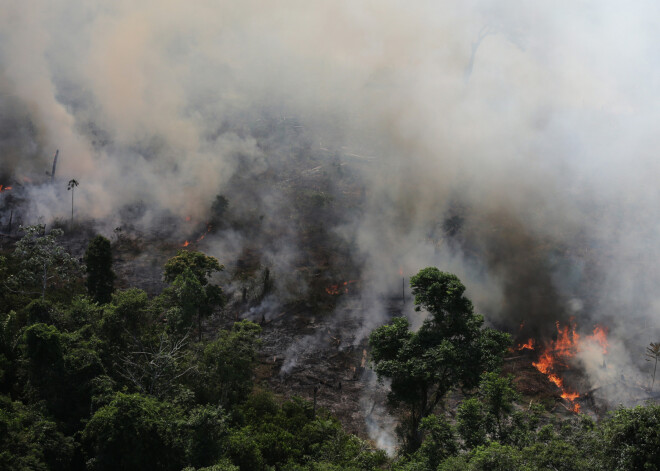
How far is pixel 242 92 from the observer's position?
114 m

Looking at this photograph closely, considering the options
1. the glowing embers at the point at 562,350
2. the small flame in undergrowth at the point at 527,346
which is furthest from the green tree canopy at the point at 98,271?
the glowing embers at the point at 562,350

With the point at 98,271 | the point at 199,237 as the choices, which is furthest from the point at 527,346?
the point at 98,271

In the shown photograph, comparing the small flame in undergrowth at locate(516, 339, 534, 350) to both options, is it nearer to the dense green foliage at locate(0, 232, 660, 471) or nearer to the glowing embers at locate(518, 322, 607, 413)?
the glowing embers at locate(518, 322, 607, 413)

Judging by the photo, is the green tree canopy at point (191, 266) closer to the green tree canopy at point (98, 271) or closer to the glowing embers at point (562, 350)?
the green tree canopy at point (98, 271)

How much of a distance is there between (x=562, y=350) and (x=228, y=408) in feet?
133

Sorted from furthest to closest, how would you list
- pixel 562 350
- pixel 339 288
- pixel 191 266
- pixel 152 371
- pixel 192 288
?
pixel 339 288 < pixel 562 350 < pixel 191 266 < pixel 192 288 < pixel 152 371

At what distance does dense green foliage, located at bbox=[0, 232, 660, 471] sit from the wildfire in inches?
336

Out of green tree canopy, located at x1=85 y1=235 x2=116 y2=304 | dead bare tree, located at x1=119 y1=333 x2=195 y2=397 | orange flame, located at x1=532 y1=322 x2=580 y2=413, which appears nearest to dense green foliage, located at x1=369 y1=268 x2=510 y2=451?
dead bare tree, located at x1=119 y1=333 x2=195 y2=397

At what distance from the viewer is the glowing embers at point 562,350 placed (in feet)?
169

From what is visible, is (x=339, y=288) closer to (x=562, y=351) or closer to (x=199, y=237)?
(x=199, y=237)

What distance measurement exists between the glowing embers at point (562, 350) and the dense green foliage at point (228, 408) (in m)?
8.70

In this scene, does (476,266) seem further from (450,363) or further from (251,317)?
(450,363)

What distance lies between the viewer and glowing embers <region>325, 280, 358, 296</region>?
6245 cm

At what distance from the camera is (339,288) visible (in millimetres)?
63250
